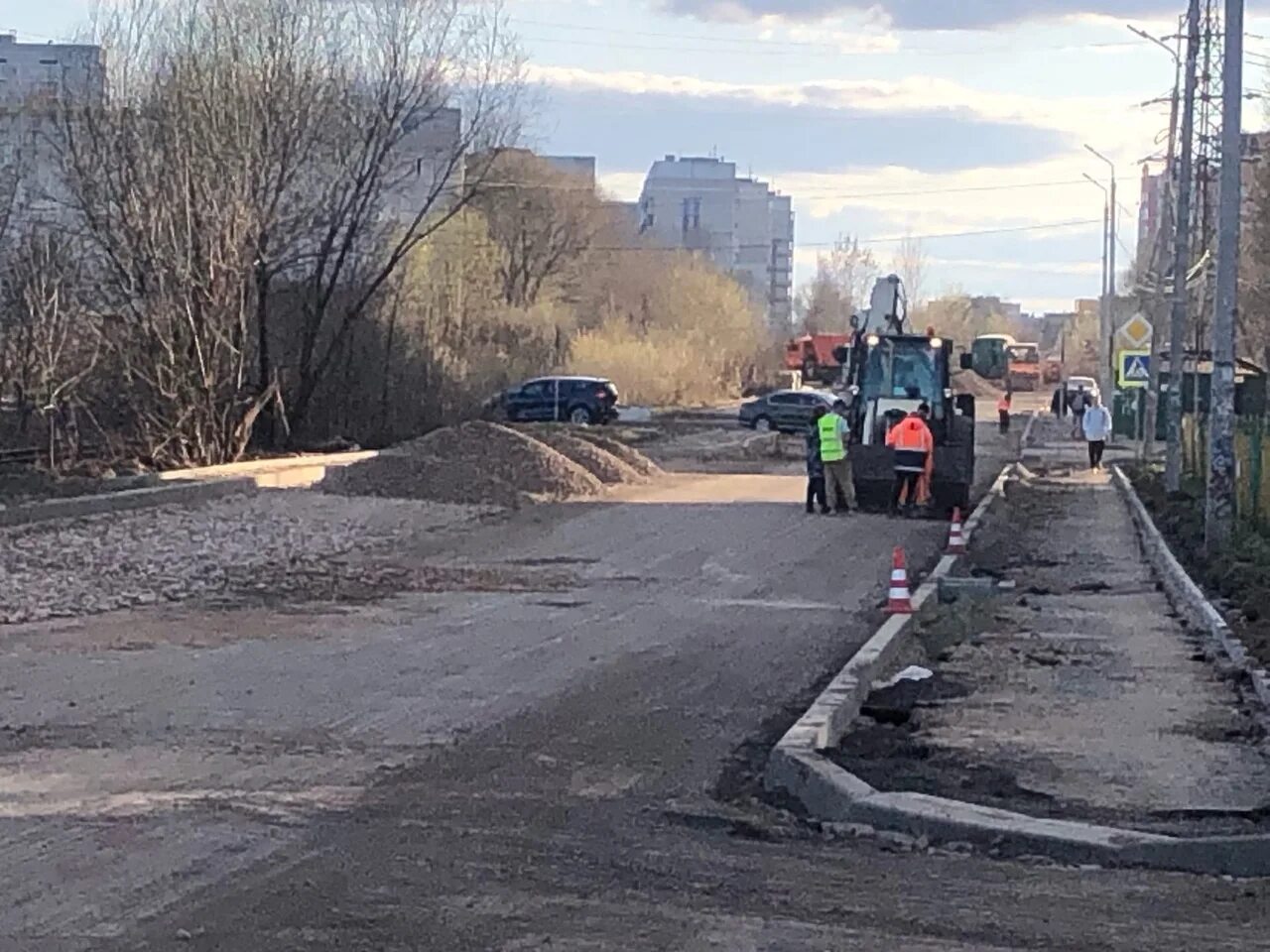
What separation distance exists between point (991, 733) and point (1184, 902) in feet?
12.3

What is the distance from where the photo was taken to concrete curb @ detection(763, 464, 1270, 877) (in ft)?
26.7

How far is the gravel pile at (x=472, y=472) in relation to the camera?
31.5 metres

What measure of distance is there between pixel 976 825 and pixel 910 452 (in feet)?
70.2

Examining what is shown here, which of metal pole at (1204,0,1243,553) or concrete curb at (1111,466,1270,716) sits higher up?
metal pole at (1204,0,1243,553)

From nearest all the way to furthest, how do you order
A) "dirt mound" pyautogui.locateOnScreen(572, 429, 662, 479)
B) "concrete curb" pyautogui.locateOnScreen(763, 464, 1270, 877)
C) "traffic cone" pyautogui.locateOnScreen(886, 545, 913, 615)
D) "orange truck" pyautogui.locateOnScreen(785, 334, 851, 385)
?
"concrete curb" pyautogui.locateOnScreen(763, 464, 1270, 877)
"traffic cone" pyautogui.locateOnScreen(886, 545, 913, 615)
"dirt mound" pyautogui.locateOnScreen(572, 429, 662, 479)
"orange truck" pyautogui.locateOnScreen(785, 334, 851, 385)

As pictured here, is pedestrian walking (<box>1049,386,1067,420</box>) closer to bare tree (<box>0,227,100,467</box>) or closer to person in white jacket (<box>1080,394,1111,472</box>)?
person in white jacket (<box>1080,394,1111,472</box>)

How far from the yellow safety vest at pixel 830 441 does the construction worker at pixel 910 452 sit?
0.73 metres

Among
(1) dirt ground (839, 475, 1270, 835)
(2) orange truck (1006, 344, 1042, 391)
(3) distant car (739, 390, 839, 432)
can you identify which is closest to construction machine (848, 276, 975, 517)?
(1) dirt ground (839, 475, 1270, 835)

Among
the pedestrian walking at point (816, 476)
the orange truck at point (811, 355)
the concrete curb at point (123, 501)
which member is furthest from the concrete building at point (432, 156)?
the orange truck at point (811, 355)

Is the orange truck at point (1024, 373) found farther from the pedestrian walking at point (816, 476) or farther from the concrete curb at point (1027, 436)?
the pedestrian walking at point (816, 476)

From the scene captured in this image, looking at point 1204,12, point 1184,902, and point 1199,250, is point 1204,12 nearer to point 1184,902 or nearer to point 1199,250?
point 1199,250

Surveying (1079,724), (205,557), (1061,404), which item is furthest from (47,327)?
(1061,404)

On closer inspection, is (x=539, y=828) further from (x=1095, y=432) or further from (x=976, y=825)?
(x=1095, y=432)

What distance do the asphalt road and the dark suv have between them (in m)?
41.6
